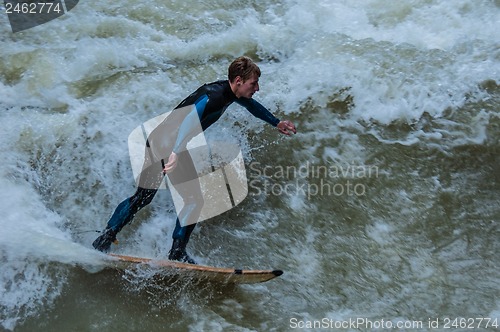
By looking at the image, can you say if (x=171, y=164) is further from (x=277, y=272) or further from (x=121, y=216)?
(x=277, y=272)

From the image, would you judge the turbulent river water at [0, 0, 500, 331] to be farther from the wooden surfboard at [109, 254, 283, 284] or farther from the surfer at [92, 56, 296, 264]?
the surfer at [92, 56, 296, 264]

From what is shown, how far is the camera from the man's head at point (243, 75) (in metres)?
3.70

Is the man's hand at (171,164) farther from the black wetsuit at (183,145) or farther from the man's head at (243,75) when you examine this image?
the man's head at (243,75)

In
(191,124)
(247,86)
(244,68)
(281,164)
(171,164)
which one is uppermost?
(244,68)

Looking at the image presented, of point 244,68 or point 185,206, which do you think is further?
point 185,206

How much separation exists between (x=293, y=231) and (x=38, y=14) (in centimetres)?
386

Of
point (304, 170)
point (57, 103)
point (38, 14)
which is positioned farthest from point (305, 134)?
point (38, 14)

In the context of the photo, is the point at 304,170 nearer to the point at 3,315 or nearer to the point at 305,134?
the point at 305,134

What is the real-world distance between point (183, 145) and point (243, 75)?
597 mm

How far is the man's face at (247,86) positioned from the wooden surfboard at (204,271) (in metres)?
1.16

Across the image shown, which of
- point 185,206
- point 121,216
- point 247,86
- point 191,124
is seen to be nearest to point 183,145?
point 191,124

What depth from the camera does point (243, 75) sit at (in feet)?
12.2

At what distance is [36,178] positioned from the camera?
4.58m

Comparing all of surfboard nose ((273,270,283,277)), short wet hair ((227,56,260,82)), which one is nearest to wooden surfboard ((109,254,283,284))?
surfboard nose ((273,270,283,277))
